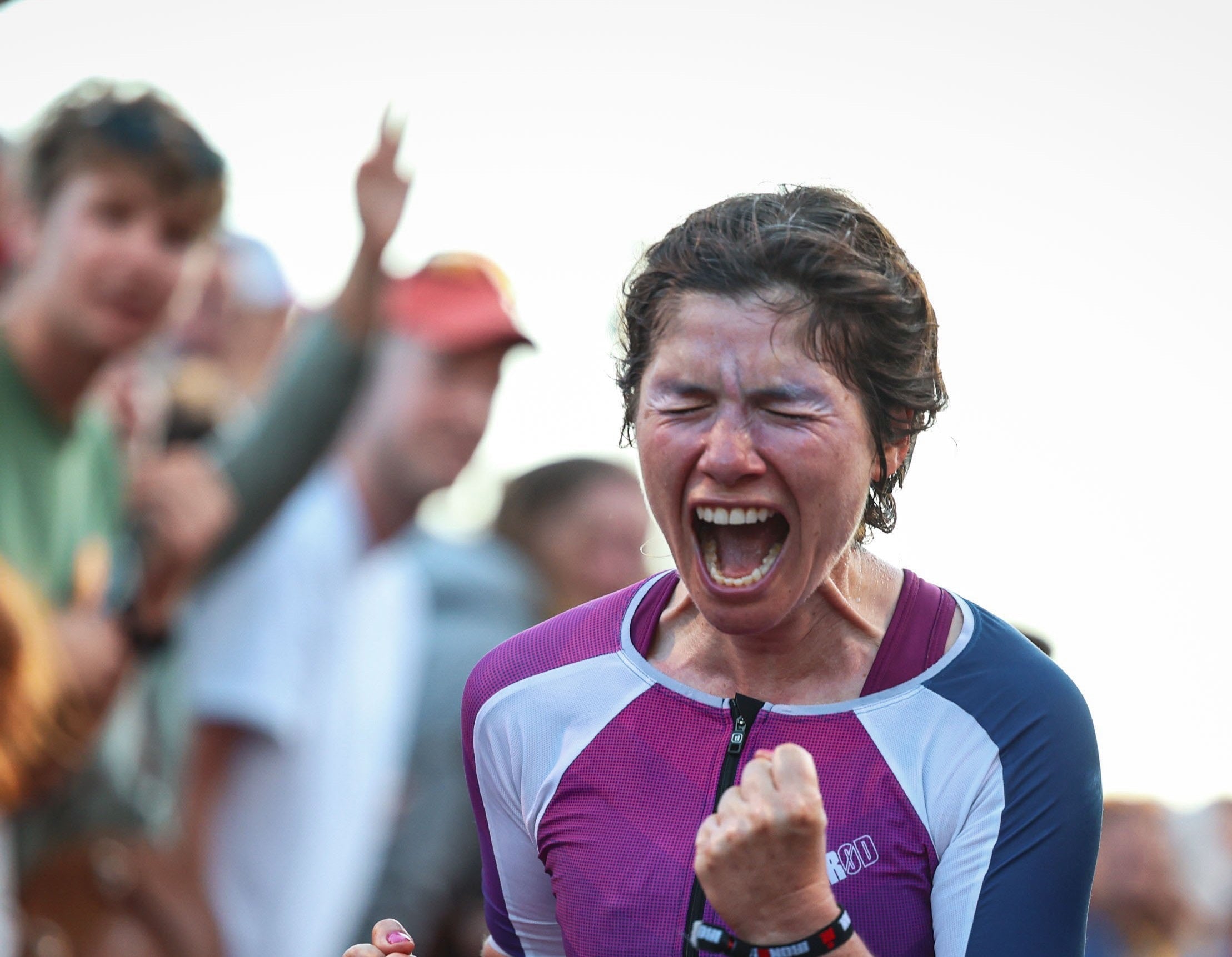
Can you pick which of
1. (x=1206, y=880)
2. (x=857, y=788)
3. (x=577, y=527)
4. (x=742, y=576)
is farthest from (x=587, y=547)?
(x=1206, y=880)

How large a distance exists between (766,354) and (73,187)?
252 cm

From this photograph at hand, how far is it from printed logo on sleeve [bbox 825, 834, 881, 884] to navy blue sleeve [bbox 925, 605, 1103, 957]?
139 millimetres

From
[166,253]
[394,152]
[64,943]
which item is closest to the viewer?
[64,943]

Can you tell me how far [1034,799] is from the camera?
188cm

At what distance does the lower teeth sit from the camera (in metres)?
2.02

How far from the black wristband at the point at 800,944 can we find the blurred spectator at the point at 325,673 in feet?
8.58

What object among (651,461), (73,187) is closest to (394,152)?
(73,187)

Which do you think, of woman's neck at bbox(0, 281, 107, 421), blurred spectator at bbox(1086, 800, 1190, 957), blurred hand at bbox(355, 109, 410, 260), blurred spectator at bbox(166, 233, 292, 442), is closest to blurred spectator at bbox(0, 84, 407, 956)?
woman's neck at bbox(0, 281, 107, 421)

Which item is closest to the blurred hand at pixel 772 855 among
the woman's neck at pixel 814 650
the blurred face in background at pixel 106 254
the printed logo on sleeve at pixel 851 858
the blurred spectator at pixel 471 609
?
the printed logo on sleeve at pixel 851 858

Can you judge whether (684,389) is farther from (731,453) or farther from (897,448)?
(897,448)

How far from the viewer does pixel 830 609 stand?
2.11 meters

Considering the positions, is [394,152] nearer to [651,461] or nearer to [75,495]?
[75,495]

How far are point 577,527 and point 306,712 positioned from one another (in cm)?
106

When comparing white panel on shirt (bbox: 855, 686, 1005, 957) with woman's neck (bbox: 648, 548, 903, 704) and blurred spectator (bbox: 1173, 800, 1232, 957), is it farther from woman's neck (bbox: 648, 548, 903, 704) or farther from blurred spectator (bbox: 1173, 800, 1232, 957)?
blurred spectator (bbox: 1173, 800, 1232, 957)
